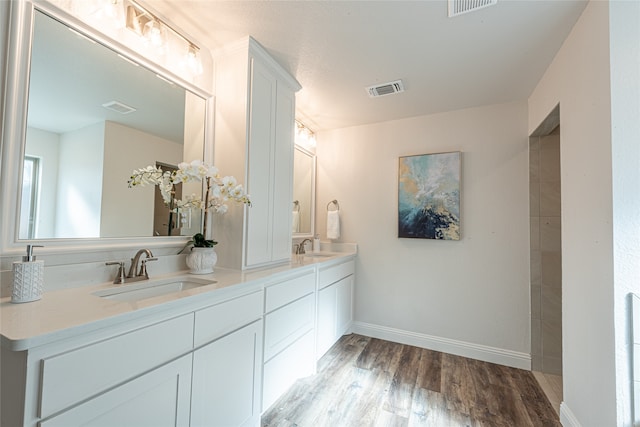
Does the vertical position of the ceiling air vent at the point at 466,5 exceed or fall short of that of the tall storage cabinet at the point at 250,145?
it exceeds it

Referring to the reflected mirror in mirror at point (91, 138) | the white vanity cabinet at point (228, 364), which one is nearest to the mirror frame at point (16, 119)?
the reflected mirror in mirror at point (91, 138)

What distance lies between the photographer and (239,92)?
5.72ft

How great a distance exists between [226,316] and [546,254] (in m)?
2.57

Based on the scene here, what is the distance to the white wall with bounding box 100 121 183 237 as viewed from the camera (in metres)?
1.30

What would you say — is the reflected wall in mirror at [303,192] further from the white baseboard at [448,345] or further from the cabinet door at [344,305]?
the white baseboard at [448,345]

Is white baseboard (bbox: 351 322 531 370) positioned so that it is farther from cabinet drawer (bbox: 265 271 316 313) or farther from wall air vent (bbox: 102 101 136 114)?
wall air vent (bbox: 102 101 136 114)

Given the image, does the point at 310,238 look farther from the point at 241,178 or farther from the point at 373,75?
the point at 373,75

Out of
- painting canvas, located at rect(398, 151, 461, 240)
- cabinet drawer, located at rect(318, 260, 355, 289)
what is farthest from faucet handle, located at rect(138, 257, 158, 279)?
painting canvas, located at rect(398, 151, 461, 240)

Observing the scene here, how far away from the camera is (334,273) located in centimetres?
245

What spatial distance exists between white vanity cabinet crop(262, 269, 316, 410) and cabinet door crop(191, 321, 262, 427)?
0.11 m

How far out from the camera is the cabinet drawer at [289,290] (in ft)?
5.21

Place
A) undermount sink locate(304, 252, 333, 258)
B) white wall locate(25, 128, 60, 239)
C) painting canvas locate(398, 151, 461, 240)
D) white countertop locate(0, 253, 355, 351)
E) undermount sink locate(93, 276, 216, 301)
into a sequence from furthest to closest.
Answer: undermount sink locate(304, 252, 333, 258), painting canvas locate(398, 151, 461, 240), undermount sink locate(93, 276, 216, 301), white wall locate(25, 128, 60, 239), white countertop locate(0, 253, 355, 351)

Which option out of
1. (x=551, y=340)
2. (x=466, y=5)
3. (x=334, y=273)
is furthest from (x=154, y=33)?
(x=551, y=340)

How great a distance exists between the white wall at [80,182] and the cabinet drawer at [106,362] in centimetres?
64
